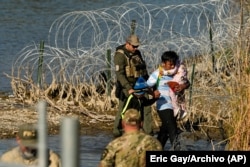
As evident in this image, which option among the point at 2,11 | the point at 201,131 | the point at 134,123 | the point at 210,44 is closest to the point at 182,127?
the point at 201,131

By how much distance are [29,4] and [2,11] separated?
2.05m

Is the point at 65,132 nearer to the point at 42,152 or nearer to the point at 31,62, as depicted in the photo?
the point at 42,152

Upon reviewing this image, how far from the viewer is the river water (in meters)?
14.0

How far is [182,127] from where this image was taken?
14.8 metres

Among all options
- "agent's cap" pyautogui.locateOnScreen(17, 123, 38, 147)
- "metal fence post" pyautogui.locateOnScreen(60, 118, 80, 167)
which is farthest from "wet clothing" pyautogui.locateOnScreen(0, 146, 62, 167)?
"metal fence post" pyautogui.locateOnScreen(60, 118, 80, 167)

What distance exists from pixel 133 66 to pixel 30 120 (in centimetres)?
253

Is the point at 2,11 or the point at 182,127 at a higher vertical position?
the point at 2,11

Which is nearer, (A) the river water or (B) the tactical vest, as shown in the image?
(B) the tactical vest

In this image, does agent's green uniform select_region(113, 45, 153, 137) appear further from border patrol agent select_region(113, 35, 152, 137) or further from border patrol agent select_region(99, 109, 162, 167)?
border patrol agent select_region(99, 109, 162, 167)

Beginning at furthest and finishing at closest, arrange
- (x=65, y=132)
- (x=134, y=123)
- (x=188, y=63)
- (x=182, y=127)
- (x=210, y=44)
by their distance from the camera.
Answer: (x=188, y=63), (x=210, y=44), (x=182, y=127), (x=134, y=123), (x=65, y=132)

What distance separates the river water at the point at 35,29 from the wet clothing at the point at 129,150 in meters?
3.84

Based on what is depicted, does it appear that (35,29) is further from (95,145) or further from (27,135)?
(27,135)

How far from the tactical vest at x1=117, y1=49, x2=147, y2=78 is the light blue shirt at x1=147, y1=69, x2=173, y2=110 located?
1.48ft

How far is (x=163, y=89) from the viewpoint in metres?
13.1
